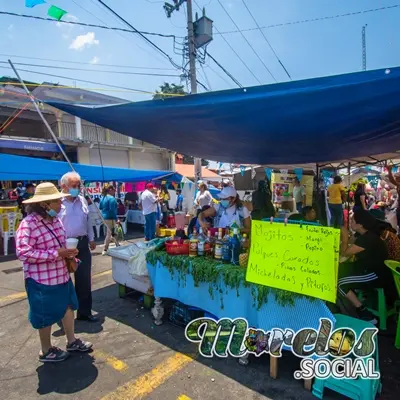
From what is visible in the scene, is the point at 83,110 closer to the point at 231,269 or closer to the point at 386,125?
the point at 231,269

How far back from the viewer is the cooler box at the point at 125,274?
3.71 meters

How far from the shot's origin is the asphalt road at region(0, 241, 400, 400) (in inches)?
89.4

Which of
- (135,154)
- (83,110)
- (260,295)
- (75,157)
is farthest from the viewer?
(135,154)

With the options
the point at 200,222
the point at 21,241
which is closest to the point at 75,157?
the point at 200,222

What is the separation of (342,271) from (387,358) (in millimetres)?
1037

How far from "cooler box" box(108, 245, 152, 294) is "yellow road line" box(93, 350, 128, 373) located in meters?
0.98

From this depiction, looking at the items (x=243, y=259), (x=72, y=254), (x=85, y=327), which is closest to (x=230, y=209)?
(x=243, y=259)

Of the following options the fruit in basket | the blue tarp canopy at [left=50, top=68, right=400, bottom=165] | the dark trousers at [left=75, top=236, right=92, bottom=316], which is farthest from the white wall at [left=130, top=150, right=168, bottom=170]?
the fruit in basket

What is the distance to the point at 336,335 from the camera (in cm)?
236

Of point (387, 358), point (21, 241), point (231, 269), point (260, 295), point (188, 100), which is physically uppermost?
point (188, 100)

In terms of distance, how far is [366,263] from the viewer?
320 centimetres

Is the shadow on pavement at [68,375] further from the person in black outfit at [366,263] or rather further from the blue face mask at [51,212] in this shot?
the person in black outfit at [366,263]

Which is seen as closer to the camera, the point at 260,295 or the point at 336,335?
the point at 336,335

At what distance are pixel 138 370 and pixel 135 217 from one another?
9165mm
